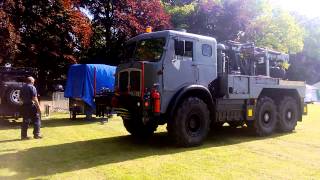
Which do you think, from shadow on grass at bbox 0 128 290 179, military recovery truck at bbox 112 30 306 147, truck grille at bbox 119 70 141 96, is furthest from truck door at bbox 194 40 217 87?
shadow on grass at bbox 0 128 290 179

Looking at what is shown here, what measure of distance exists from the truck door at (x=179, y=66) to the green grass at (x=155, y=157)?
1.75 metres

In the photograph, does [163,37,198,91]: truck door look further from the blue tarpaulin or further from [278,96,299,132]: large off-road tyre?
the blue tarpaulin

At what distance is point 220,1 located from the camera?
30.2 metres

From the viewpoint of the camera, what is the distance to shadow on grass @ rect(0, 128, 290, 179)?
27.1ft

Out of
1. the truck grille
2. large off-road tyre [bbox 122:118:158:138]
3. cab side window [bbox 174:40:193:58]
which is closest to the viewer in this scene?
the truck grille

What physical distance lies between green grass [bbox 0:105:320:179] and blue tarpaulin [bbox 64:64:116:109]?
3.85 m

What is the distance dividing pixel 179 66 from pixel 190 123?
1562mm

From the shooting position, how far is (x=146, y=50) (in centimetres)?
1073

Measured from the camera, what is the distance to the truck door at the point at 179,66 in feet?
32.9

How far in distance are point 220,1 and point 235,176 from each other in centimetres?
2443

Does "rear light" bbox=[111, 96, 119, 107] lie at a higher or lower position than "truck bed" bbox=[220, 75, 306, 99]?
lower

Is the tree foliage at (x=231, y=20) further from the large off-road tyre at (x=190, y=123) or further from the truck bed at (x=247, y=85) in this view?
the large off-road tyre at (x=190, y=123)

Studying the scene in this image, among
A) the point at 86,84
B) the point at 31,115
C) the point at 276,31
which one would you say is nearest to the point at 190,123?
the point at 31,115

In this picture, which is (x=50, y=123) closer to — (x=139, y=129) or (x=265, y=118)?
(x=139, y=129)
